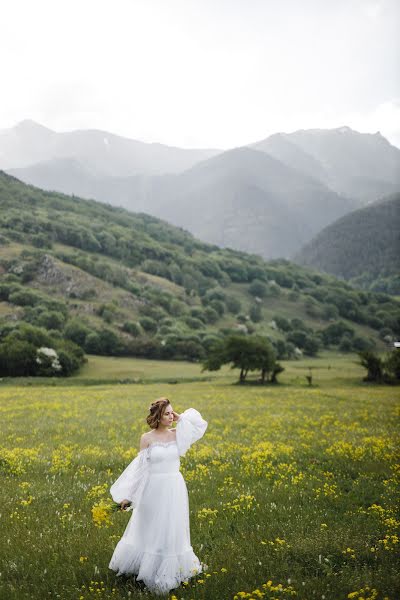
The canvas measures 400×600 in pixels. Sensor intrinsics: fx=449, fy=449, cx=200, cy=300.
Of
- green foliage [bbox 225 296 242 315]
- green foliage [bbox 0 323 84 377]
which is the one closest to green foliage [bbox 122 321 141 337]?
green foliage [bbox 0 323 84 377]

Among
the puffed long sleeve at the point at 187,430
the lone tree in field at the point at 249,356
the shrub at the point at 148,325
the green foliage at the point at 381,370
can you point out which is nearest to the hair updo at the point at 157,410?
the puffed long sleeve at the point at 187,430

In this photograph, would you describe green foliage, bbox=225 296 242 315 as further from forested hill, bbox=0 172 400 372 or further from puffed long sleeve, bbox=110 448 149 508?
puffed long sleeve, bbox=110 448 149 508

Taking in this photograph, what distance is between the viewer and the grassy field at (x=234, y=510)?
7500 millimetres

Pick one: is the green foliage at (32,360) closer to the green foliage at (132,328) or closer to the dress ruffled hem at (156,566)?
the green foliage at (132,328)

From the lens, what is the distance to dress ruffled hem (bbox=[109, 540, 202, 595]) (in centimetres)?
739

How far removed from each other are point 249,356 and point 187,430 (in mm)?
48440

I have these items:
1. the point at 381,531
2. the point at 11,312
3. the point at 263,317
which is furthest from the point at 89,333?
the point at 381,531

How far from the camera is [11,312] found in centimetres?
12150

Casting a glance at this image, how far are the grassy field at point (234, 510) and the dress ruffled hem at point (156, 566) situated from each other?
157 mm

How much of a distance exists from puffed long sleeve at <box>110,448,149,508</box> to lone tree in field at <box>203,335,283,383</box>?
48.3 m

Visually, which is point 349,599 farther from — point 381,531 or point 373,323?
point 373,323

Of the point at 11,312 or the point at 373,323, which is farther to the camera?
the point at 373,323

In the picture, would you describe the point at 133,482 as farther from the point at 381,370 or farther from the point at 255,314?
the point at 255,314

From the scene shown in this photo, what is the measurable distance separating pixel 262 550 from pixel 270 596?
1.71 metres
